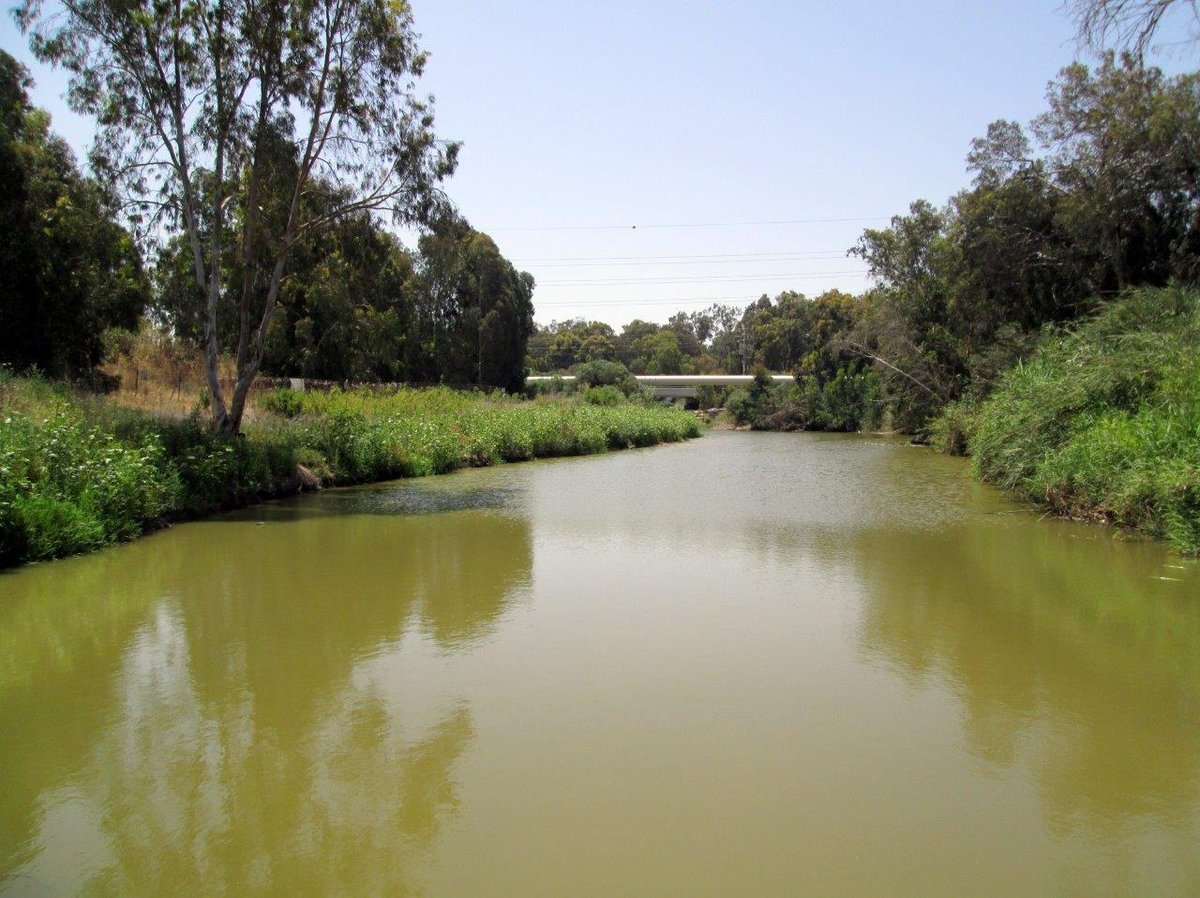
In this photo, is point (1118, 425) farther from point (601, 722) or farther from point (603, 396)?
point (603, 396)

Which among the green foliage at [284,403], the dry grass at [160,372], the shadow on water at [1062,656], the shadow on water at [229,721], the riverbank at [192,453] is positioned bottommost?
the shadow on water at [229,721]

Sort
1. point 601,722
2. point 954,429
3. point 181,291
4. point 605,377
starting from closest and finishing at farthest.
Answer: point 601,722, point 181,291, point 954,429, point 605,377

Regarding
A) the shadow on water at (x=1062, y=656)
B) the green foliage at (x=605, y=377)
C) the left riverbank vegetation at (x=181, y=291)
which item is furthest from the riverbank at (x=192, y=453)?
the green foliage at (x=605, y=377)

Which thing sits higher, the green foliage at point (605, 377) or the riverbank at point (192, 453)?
the green foliage at point (605, 377)

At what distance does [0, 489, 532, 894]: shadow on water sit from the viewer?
351 centimetres

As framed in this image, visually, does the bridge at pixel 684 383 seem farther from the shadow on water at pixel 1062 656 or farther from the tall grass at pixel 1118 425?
the shadow on water at pixel 1062 656

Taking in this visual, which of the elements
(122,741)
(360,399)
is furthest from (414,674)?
(360,399)

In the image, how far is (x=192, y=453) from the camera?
13.0m

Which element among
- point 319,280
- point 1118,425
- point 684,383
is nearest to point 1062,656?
point 1118,425

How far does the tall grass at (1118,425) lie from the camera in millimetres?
10398

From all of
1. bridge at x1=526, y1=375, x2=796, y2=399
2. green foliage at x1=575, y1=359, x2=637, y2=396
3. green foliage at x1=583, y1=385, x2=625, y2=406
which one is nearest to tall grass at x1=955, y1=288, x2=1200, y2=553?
green foliage at x1=583, y1=385, x2=625, y2=406

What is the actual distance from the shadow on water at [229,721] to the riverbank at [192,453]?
67cm

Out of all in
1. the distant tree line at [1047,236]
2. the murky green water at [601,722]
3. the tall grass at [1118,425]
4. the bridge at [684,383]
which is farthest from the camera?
the bridge at [684,383]

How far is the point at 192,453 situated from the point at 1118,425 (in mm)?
13424
